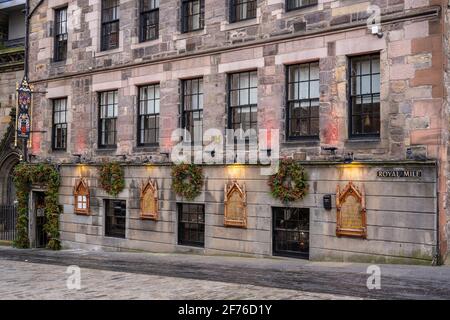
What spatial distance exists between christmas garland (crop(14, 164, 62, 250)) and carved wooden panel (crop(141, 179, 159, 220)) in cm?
465

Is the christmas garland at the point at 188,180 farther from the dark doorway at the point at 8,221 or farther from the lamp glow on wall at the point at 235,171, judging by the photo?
the dark doorway at the point at 8,221

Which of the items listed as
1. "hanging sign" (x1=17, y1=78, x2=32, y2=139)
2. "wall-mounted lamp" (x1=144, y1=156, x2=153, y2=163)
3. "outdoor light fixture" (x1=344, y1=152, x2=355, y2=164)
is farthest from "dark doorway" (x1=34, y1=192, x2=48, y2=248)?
"outdoor light fixture" (x1=344, y1=152, x2=355, y2=164)

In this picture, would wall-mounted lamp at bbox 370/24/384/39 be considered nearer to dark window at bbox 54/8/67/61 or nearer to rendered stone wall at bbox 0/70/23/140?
dark window at bbox 54/8/67/61

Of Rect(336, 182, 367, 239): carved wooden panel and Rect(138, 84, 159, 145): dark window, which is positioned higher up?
Rect(138, 84, 159, 145): dark window

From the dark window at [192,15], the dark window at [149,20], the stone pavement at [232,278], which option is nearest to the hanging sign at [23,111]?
the dark window at [149,20]

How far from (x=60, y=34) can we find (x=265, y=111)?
10.6 metres

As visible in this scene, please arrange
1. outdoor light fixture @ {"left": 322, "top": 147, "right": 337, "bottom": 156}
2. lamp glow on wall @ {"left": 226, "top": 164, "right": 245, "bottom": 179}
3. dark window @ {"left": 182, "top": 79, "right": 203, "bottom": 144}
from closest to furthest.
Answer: outdoor light fixture @ {"left": 322, "top": 147, "right": 337, "bottom": 156} < lamp glow on wall @ {"left": 226, "top": 164, "right": 245, "bottom": 179} < dark window @ {"left": 182, "top": 79, "right": 203, "bottom": 144}

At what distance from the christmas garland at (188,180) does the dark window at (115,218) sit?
283 cm

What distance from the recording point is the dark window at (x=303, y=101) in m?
15.4

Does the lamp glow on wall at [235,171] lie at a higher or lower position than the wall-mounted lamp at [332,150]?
lower

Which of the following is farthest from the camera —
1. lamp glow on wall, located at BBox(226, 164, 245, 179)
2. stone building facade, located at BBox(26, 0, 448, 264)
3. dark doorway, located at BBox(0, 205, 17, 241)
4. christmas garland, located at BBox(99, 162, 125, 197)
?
dark doorway, located at BBox(0, 205, 17, 241)

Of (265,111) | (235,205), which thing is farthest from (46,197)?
(265,111)

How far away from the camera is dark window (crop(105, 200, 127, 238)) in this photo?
780 inches
